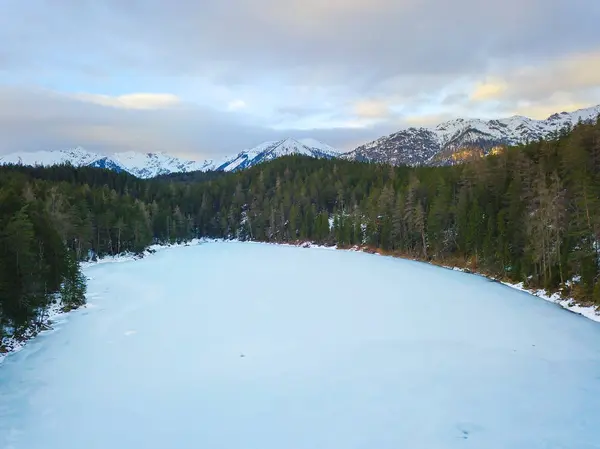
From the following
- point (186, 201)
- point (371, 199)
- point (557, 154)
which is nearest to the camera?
point (557, 154)

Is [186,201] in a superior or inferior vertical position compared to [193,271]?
superior

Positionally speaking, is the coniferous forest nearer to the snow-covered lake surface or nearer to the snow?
the snow

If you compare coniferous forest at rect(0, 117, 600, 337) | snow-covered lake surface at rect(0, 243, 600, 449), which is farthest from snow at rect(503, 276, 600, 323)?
snow-covered lake surface at rect(0, 243, 600, 449)

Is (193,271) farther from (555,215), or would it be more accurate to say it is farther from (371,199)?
(371,199)

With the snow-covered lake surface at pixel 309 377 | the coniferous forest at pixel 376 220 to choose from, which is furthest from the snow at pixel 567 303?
the snow-covered lake surface at pixel 309 377

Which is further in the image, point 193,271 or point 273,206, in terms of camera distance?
point 273,206

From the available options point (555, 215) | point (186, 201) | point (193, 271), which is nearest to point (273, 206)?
point (186, 201)

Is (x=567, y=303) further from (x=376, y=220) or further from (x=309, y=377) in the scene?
(x=376, y=220)
